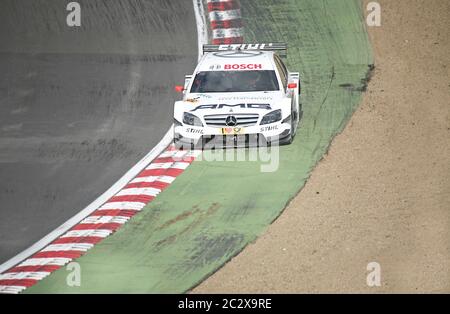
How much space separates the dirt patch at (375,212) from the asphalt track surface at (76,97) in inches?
145

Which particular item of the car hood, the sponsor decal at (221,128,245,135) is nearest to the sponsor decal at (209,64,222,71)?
the car hood

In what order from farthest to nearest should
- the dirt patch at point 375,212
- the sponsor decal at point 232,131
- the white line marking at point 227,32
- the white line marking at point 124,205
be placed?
the white line marking at point 227,32, the sponsor decal at point 232,131, the white line marking at point 124,205, the dirt patch at point 375,212

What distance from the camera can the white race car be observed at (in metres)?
20.5

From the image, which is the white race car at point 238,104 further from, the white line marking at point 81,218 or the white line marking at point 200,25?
the white line marking at point 200,25

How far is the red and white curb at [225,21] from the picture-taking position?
2761 centimetres

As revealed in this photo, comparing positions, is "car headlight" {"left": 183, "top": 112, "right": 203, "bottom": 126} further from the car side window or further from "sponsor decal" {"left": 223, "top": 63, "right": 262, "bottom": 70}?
the car side window

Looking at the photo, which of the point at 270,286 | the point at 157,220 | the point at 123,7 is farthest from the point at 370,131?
the point at 123,7

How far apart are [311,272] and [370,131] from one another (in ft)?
19.2

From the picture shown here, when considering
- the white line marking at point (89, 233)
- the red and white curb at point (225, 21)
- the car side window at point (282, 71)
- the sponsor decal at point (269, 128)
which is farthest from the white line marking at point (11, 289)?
the red and white curb at point (225, 21)

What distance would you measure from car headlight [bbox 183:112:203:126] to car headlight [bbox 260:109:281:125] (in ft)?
3.58

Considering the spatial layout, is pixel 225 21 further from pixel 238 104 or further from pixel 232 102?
pixel 238 104

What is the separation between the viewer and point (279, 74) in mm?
22016
